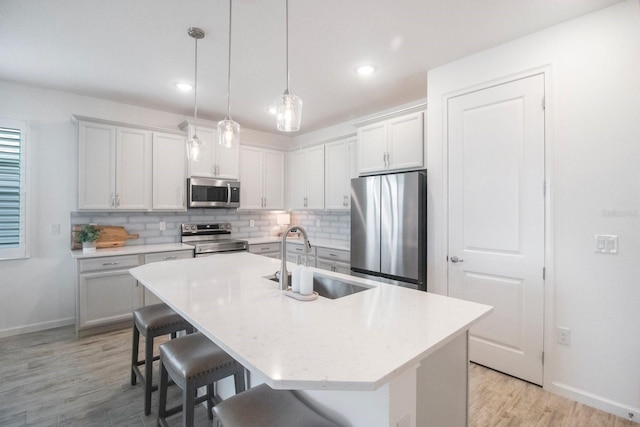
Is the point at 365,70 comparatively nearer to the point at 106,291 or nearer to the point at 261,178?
the point at 261,178

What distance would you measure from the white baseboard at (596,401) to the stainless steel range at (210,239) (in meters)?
3.58

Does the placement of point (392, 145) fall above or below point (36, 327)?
above

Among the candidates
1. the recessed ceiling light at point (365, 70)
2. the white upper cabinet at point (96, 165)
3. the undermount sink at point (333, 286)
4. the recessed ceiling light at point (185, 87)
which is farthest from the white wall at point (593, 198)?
the white upper cabinet at point (96, 165)

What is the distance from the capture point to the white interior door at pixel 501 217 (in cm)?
230

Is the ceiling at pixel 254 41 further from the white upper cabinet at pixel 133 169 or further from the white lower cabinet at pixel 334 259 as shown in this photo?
the white lower cabinet at pixel 334 259

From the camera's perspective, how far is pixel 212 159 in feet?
13.8

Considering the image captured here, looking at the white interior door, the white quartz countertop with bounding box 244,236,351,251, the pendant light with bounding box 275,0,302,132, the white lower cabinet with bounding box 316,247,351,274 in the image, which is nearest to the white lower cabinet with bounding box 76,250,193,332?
the white quartz countertop with bounding box 244,236,351,251

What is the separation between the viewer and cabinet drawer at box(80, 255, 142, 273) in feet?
10.4

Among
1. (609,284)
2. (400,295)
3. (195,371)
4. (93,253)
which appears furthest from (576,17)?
(93,253)

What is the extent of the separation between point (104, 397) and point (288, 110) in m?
2.36

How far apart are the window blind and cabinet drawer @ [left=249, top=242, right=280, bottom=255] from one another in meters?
2.52

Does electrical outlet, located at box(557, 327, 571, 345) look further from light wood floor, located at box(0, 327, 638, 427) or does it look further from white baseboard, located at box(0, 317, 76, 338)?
white baseboard, located at box(0, 317, 76, 338)

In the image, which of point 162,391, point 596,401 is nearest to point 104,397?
point 162,391

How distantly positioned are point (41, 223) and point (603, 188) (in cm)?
506
